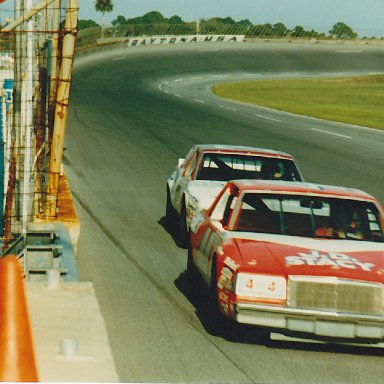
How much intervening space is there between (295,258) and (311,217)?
1.00 meters

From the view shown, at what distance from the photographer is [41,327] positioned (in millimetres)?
6637

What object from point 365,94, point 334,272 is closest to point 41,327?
point 334,272

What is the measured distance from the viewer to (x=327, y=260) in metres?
7.70

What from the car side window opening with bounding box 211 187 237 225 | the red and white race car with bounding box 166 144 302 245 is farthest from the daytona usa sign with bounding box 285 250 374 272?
the red and white race car with bounding box 166 144 302 245

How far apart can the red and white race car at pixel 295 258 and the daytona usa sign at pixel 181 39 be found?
76.0 m

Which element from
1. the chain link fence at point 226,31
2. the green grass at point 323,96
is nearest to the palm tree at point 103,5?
the chain link fence at point 226,31

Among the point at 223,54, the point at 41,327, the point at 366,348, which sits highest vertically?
the point at 41,327

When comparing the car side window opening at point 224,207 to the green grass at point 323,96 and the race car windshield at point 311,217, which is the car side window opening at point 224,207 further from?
the green grass at point 323,96

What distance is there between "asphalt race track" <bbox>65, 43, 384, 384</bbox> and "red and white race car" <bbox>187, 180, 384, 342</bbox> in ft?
1.02

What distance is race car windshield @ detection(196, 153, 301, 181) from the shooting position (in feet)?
40.9

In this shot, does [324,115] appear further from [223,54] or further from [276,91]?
[223,54]

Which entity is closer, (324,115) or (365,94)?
(324,115)

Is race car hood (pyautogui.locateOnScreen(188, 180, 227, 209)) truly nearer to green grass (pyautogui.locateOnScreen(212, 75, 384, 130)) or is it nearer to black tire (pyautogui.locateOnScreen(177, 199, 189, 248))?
black tire (pyautogui.locateOnScreen(177, 199, 189, 248))

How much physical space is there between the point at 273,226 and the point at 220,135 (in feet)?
62.6
